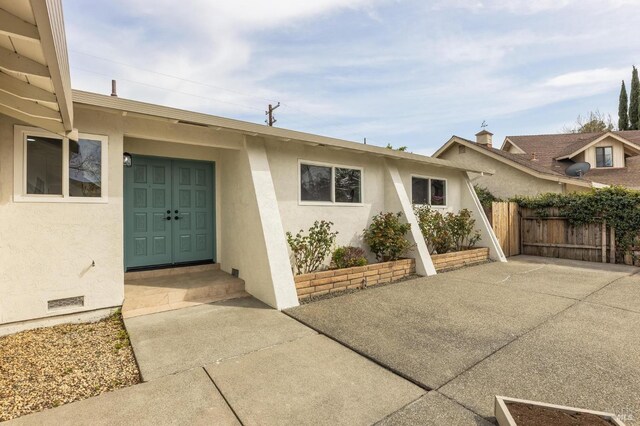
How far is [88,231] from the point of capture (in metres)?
4.38

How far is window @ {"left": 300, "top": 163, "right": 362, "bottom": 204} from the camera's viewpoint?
6.66 meters

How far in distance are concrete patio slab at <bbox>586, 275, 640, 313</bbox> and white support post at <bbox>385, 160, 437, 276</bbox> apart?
9.58 ft

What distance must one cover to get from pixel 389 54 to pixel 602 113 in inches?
1368

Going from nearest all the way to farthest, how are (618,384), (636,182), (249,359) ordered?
(618,384)
(249,359)
(636,182)

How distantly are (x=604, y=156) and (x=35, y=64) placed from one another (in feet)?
74.4

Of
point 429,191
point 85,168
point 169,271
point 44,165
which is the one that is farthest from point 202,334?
point 429,191

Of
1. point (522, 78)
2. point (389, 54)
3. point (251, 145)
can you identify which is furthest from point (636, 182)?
Result: point (251, 145)

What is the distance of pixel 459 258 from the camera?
840 centimetres

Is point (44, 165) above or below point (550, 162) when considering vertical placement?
below

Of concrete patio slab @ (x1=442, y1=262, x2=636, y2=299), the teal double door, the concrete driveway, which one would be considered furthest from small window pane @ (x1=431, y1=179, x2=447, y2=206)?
the teal double door

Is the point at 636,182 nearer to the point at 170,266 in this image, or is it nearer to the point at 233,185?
the point at 233,185

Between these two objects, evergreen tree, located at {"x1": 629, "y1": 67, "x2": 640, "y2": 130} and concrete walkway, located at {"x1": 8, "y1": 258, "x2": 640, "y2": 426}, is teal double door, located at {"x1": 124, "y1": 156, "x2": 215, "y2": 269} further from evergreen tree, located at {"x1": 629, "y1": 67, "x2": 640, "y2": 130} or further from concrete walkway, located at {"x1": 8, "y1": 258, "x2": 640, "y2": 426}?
evergreen tree, located at {"x1": 629, "y1": 67, "x2": 640, "y2": 130}

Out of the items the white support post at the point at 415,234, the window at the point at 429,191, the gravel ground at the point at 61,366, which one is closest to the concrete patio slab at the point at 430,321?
the white support post at the point at 415,234

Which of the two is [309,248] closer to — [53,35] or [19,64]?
[19,64]
